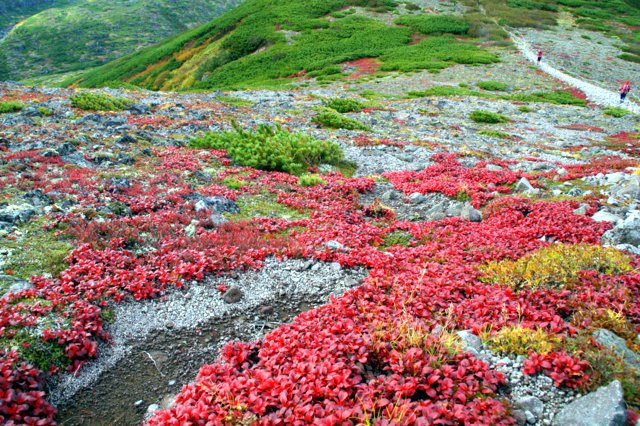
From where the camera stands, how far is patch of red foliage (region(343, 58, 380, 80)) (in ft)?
190

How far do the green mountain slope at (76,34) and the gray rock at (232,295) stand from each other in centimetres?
15599

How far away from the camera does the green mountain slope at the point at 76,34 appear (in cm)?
13888

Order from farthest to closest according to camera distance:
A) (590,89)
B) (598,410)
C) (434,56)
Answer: (434,56)
(590,89)
(598,410)

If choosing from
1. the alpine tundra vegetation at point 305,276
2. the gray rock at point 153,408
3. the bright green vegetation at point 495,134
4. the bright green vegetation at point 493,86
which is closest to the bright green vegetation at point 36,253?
the alpine tundra vegetation at point 305,276

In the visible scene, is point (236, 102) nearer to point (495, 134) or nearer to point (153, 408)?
point (495, 134)

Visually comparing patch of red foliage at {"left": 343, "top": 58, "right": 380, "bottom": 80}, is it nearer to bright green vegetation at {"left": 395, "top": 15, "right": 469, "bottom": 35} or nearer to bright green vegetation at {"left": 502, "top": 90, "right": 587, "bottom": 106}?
bright green vegetation at {"left": 395, "top": 15, "right": 469, "bottom": 35}

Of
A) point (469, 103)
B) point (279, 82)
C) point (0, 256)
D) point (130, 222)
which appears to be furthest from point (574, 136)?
point (279, 82)

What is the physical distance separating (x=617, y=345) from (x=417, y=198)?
30.2ft

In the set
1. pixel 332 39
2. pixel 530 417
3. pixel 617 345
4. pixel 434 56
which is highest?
pixel 332 39

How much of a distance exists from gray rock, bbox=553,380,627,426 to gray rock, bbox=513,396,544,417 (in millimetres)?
189

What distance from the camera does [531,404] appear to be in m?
5.14

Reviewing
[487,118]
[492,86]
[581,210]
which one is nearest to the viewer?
[581,210]

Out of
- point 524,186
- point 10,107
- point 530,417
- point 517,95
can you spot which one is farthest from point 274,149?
point 517,95

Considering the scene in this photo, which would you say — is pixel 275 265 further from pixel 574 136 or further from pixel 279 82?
pixel 279 82
